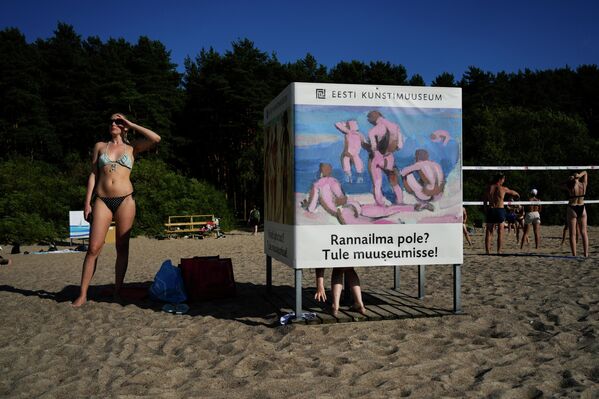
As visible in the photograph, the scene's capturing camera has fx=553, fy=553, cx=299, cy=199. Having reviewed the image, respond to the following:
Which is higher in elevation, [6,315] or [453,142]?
[453,142]

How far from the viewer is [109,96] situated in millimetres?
39906

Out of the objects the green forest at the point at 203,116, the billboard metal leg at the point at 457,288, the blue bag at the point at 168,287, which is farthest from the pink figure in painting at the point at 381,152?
the green forest at the point at 203,116

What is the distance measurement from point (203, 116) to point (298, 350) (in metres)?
40.3

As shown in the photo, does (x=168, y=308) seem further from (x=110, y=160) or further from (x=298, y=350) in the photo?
(x=298, y=350)

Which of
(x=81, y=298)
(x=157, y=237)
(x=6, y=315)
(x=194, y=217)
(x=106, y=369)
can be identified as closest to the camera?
(x=106, y=369)

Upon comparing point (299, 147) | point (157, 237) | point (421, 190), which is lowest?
point (157, 237)

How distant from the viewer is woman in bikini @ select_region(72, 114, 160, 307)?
5.89m

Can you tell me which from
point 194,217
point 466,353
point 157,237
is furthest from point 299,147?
point 194,217

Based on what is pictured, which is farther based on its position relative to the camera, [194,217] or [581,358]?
[194,217]

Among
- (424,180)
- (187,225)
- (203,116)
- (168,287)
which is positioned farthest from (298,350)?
(203,116)

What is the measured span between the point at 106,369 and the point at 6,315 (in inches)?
96.9

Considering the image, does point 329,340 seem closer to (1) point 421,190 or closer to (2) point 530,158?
(1) point 421,190

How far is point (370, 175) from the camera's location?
5027mm

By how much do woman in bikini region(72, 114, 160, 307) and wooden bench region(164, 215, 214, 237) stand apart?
653 inches
